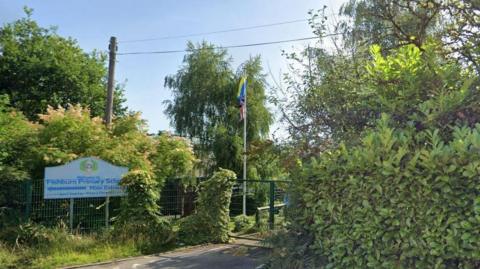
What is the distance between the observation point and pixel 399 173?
120 inches

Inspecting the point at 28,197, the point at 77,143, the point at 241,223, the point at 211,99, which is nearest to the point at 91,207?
the point at 28,197

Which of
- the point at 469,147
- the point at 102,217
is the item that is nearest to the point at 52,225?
the point at 102,217

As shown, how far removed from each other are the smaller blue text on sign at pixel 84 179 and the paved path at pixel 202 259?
194cm

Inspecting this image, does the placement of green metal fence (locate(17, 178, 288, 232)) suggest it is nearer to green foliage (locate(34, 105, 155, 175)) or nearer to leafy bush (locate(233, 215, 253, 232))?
leafy bush (locate(233, 215, 253, 232))

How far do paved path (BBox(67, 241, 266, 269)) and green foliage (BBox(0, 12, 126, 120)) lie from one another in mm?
10138

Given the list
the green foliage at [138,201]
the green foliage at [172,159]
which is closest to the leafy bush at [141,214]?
the green foliage at [138,201]

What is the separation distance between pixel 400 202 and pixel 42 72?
55.5 ft

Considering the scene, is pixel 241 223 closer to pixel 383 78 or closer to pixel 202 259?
pixel 202 259

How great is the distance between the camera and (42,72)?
56.7 feet

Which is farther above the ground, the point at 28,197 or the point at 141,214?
the point at 28,197

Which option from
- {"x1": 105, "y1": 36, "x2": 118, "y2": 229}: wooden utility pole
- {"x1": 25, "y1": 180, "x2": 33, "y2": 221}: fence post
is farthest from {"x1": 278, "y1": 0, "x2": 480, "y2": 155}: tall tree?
{"x1": 105, "y1": 36, "x2": 118, "y2": 229}: wooden utility pole

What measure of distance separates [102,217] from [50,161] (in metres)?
1.65

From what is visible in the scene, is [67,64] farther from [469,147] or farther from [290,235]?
[469,147]

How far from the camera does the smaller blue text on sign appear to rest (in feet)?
29.9
